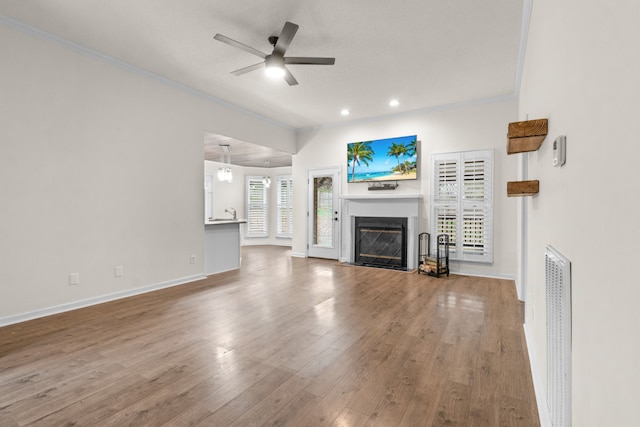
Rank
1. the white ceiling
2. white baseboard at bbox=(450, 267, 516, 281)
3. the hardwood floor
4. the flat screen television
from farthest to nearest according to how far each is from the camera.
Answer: the flat screen television < white baseboard at bbox=(450, 267, 516, 281) < the white ceiling < the hardwood floor

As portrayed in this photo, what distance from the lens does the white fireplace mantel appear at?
5883mm

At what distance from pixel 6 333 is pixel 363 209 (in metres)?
5.36

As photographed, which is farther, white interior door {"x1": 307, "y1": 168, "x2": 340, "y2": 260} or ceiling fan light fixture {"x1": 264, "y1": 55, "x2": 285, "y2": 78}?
white interior door {"x1": 307, "y1": 168, "x2": 340, "y2": 260}

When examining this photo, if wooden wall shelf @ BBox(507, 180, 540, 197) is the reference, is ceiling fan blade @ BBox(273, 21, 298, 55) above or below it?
above

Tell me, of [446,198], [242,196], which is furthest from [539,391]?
[242,196]

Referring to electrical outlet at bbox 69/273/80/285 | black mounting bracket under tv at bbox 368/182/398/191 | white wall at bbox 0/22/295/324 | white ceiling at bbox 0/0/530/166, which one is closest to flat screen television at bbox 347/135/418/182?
black mounting bracket under tv at bbox 368/182/398/191

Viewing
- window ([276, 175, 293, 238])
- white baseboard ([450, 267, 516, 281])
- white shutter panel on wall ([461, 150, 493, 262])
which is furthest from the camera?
window ([276, 175, 293, 238])

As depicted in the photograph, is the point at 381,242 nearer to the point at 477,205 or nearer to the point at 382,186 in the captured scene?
the point at 382,186

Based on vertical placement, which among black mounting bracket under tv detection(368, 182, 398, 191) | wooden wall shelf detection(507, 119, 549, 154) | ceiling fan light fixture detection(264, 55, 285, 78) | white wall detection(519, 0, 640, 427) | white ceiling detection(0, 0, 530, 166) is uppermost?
white ceiling detection(0, 0, 530, 166)

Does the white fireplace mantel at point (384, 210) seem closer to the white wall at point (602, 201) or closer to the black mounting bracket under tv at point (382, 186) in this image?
the black mounting bracket under tv at point (382, 186)

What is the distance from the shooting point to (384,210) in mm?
6195

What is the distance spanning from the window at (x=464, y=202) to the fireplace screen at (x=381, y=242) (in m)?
0.65

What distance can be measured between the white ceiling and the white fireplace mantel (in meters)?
1.90

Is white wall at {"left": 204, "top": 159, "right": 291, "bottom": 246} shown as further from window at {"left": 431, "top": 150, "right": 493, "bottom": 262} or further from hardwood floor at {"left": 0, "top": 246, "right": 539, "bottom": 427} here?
hardwood floor at {"left": 0, "top": 246, "right": 539, "bottom": 427}
